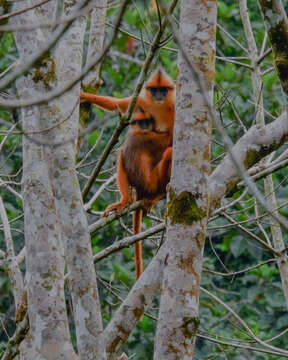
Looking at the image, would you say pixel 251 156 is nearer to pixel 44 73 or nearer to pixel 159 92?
pixel 44 73

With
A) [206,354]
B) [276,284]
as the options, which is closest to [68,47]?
[206,354]

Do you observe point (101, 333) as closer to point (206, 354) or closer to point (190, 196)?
point (190, 196)

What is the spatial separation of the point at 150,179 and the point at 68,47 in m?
1.81

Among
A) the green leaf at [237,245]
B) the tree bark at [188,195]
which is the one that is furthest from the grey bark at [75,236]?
the green leaf at [237,245]

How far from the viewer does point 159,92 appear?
17.3 ft

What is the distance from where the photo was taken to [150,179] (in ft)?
17.3

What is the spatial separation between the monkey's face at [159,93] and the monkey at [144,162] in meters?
0.20

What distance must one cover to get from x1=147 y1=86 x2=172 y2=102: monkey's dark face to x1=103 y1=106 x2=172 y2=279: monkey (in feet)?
0.66

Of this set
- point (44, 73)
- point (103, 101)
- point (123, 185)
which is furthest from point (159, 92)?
point (44, 73)

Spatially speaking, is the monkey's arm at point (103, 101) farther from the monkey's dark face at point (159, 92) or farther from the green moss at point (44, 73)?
the green moss at point (44, 73)

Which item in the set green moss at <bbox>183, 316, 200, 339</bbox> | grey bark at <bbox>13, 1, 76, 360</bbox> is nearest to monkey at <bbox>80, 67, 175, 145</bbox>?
grey bark at <bbox>13, 1, 76, 360</bbox>

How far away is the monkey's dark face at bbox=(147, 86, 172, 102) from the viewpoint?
5.24 metres

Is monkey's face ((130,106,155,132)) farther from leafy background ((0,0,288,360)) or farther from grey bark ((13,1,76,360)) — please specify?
grey bark ((13,1,76,360))

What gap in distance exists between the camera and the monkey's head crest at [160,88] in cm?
525
